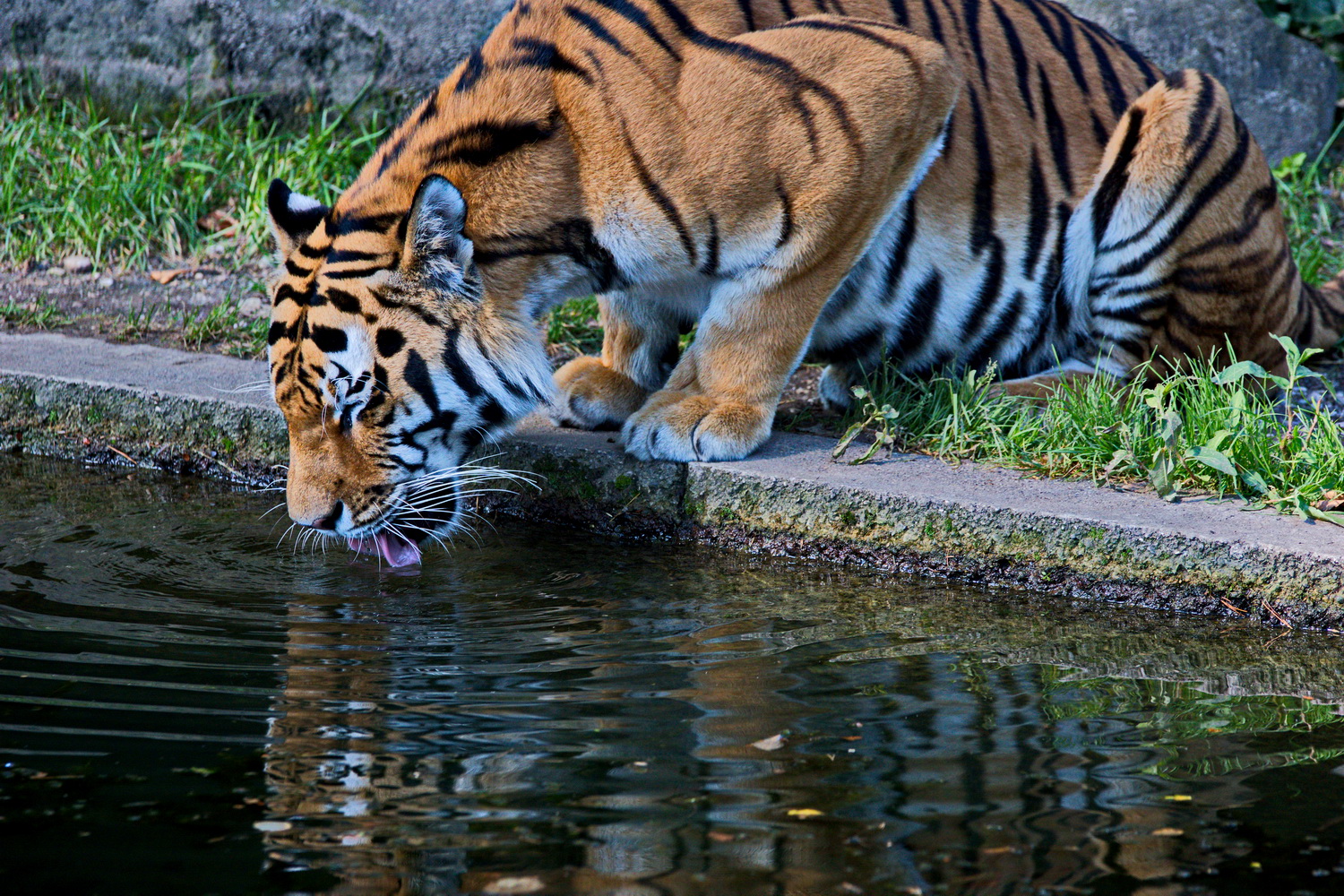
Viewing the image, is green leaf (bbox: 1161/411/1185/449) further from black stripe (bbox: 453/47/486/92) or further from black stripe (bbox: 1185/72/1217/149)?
black stripe (bbox: 453/47/486/92)

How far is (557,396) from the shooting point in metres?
3.96

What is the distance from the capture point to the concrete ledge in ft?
9.92

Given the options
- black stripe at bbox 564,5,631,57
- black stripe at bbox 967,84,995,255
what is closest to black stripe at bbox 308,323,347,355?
black stripe at bbox 564,5,631,57

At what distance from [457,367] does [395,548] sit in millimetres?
505

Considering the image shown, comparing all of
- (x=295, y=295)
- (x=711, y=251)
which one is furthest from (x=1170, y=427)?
(x=295, y=295)

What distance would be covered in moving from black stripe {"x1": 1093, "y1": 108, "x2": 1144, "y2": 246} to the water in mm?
1404

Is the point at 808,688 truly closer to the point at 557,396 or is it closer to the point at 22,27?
the point at 557,396

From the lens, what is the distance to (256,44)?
6.19m

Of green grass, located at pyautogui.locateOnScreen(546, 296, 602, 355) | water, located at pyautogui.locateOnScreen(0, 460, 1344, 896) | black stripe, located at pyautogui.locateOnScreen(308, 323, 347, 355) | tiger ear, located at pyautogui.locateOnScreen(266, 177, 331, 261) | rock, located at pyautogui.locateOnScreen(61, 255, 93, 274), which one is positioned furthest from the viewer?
rock, located at pyautogui.locateOnScreen(61, 255, 93, 274)

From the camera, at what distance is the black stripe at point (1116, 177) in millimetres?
3957

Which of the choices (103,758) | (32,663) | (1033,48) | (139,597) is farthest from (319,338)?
A: (1033,48)

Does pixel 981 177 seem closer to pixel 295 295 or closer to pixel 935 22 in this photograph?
pixel 935 22

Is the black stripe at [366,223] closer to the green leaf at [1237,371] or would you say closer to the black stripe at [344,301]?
the black stripe at [344,301]

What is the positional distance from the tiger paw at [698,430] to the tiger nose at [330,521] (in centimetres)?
82
